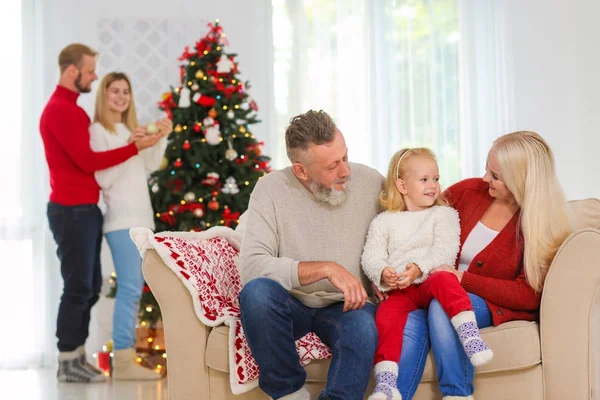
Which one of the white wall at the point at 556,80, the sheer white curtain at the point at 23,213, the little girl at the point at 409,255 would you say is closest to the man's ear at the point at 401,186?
the little girl at the point at 409,255

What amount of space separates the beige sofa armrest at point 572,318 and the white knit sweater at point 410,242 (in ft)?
1.19

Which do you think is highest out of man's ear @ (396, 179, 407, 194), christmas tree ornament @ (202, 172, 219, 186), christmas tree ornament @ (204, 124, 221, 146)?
christmas tree ornament @ (204, 124, 221, 146)

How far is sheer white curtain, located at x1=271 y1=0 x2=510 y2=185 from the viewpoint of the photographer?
5.73 metres

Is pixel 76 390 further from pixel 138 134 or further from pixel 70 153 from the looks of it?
pixel 138 134

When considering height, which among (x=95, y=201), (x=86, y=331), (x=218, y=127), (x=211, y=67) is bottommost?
(x=86, y=331)

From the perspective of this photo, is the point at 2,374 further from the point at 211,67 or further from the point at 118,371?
the point at 211,67

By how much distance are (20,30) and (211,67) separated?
149 centimetres

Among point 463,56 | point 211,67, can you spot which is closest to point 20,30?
point 211,67

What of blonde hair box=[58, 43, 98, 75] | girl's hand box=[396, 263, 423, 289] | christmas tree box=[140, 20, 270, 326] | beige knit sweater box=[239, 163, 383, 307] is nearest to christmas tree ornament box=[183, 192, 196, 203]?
christmas tree box=[140, 20, 270, 326]

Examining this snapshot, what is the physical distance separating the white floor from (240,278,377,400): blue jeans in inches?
60.8

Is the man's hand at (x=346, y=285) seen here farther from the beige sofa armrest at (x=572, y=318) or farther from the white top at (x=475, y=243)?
the beige sofa armrest at (x=572, y=318)

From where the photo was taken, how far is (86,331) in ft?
14.8

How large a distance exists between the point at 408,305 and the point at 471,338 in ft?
1.01

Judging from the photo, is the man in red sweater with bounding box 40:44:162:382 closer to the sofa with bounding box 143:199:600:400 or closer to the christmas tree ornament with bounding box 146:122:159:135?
the christmas tree ornament with bounding box 146:122:159:135
